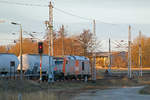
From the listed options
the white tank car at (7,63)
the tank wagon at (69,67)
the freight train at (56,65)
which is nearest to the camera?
the white tank car at (7,63)

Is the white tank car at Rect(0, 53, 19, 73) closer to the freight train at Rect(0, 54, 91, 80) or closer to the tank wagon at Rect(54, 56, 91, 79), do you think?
the freight train at Rect(0, 54, 91, 80)

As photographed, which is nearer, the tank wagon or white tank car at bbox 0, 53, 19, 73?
white tank car at bbox 0, 53, 19, 73

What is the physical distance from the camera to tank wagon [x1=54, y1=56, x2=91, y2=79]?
42969 mm

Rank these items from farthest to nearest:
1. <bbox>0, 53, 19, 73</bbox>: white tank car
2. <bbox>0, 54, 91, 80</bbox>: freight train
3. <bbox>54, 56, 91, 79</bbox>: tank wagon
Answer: <bbox>54, 56, 91, 79</bbox>: tank wagon → <bbox>0, 54, 91, 80</bbox>: freight train → <bbox>0, 53, 19, 73</bbox>: white tank car

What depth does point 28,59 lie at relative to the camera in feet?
135

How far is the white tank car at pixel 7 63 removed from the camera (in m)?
37.7

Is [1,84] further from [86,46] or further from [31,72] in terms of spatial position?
[86,46]

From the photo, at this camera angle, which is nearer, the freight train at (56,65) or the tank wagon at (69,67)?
the freight train at (56,65)

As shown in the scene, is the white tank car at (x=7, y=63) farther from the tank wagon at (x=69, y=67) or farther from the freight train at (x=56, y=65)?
the tank wagon at (x=69, y=67)

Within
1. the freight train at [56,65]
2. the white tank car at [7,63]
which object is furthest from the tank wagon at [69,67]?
the white tank car at [7,63]

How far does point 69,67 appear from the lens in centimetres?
4362

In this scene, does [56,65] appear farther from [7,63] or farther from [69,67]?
[7,63]

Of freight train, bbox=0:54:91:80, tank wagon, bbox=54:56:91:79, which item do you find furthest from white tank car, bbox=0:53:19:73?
tank wagon, bbox=54:56:91:79

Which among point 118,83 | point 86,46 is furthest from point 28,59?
point 86,46
